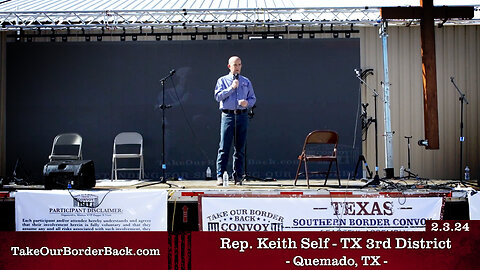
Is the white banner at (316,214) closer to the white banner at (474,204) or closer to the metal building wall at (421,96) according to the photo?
the white banner at (474,204)

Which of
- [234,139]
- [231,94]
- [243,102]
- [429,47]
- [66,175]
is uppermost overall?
Answer: [429,47]

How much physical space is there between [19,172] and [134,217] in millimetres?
4163

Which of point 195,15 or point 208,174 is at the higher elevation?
point 195,15

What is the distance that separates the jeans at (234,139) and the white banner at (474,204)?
2574 millimetres

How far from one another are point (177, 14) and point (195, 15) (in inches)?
16.6

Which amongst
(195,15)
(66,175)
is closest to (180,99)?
(195,15)

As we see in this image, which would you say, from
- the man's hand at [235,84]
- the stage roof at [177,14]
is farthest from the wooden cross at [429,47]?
the man's hand at [235,84]

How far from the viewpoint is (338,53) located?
8.53m

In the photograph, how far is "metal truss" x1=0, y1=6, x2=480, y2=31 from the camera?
24.5ft

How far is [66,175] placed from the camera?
5711 mm

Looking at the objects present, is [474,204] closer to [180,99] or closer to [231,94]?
[231,94]

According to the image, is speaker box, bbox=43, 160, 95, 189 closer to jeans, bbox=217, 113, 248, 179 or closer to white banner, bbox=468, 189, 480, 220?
jeans, bbox=217, 113, 248, 179

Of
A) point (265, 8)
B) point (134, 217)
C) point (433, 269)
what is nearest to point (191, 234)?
point (433, 269)

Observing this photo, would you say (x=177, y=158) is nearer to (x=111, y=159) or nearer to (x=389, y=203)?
(x=111, y=159)
